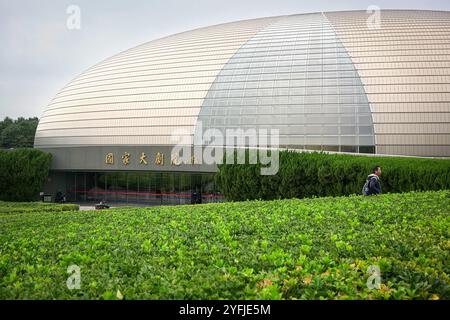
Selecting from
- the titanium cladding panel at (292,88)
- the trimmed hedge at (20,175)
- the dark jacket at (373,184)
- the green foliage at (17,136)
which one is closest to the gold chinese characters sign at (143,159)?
the titanium cladding panel at (292,88)

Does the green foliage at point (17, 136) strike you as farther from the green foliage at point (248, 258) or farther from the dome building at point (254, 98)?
the green foliage at point (248, 258)

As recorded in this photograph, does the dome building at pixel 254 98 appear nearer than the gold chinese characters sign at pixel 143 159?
Yes

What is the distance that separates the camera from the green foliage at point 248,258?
14.5 ft

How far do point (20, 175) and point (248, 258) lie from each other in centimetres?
2783

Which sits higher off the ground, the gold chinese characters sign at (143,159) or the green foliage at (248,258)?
the gold chinese characters sign at (143,159)

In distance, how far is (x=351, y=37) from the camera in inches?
1073

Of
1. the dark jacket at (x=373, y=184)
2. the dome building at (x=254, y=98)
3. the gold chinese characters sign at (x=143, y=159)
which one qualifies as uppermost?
the dome building at (x=254, y=98)

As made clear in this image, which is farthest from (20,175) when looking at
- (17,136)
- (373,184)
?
(17,136)

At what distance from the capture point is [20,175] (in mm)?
29688

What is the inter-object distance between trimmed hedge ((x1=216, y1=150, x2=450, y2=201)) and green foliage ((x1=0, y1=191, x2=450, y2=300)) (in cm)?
709

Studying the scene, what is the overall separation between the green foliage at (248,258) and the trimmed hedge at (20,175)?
2278 centimetres

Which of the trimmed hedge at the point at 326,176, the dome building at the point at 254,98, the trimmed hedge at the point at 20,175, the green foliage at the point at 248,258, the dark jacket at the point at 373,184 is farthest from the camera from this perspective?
the trimmed hedge at the point at 20,175

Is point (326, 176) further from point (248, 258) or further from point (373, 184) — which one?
point (248, 258)

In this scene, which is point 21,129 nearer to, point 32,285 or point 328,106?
point 328,106
